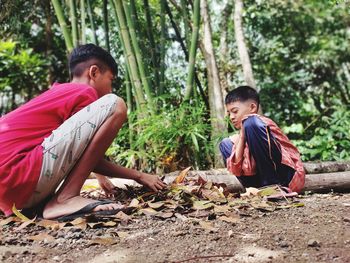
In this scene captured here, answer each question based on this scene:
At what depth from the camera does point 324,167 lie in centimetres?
383

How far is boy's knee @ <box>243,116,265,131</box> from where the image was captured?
8.64 feet

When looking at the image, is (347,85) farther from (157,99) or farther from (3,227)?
(3,227)

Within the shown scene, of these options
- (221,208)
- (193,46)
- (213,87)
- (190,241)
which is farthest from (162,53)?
(190,241)

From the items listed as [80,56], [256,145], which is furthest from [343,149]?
[80,56]

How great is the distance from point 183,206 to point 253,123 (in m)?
0.78

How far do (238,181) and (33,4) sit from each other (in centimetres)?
514

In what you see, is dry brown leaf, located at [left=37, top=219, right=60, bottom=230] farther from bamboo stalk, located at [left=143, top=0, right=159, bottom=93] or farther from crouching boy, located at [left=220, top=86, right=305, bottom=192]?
bamboo stalk, located at [left=143, top=0, right=159, bottom=93]

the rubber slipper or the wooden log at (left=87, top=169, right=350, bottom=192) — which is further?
the wooden log at (left=87, top=169, right=350, bottom=192)

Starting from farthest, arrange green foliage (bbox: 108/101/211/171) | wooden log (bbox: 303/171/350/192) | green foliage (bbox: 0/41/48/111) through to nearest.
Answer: green foliage (bbox: 0/41/48/111) → green foliage (bbox: 108/101/211/171) → wooden log (bbox: 303/171/350/192)

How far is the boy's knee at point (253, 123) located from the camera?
104 inches

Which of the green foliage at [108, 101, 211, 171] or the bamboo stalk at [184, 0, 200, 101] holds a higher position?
the bamboo stalk at [184, 0, 200, 101]

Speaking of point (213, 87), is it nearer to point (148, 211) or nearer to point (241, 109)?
point (241, 109)

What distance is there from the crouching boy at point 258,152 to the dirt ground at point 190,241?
0.77 meters

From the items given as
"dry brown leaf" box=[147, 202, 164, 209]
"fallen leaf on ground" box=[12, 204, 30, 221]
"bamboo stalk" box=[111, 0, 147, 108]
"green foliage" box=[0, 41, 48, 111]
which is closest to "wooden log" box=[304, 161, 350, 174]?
"bamboo stalk" box=[111, 0, 147, 108]
